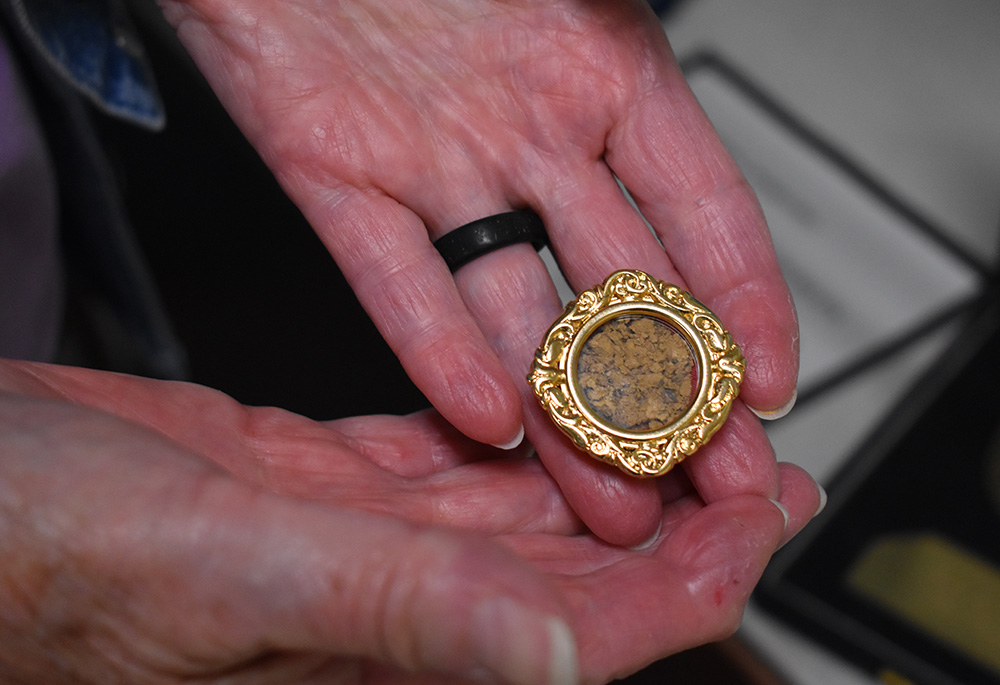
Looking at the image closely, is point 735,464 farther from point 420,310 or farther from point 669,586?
point 420,310

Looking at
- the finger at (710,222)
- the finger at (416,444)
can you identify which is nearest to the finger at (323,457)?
the finger at (416,444)

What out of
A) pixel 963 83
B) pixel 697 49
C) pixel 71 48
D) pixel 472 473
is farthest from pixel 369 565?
pixel 963 83

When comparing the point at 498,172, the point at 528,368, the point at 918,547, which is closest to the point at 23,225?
the point at 498,172

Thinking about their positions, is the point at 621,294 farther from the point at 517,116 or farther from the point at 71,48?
the point at 71,48

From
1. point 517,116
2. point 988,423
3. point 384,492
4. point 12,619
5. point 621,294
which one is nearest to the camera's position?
point 12,619

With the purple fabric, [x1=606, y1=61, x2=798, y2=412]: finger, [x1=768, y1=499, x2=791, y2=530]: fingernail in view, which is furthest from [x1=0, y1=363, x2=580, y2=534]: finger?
the purple fabric

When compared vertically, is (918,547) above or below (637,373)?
below

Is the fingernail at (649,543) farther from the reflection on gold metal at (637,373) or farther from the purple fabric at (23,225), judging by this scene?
the purple fabric at (23,225)
